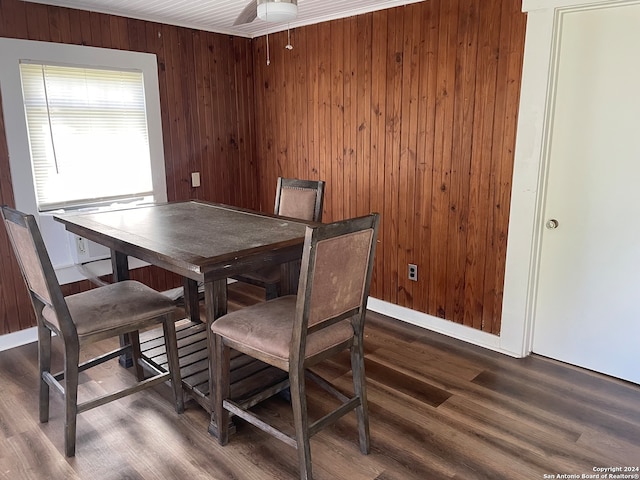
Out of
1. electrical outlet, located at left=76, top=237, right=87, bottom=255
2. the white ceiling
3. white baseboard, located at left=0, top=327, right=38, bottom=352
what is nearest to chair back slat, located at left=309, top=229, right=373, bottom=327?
the white ceiling

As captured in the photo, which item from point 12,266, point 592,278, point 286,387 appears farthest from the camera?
point 12,266

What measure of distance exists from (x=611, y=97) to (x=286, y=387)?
7.37 ft

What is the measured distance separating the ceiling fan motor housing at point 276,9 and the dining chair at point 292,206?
122 cm

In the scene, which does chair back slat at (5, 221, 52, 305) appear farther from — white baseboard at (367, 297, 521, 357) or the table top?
white baseboard at (367, 297, 521, 357)

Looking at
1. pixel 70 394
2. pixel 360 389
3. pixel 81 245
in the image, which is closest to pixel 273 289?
pixel 360 389

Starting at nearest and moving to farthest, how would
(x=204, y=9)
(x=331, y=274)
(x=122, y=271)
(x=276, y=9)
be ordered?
(x=331, y=274) → (x=276, y=9) → (x=122, y=271) → (x=204, y=9)

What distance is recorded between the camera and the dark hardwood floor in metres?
2.03

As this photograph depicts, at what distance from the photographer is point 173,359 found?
2363 millimetres

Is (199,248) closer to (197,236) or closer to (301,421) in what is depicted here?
(197,236)

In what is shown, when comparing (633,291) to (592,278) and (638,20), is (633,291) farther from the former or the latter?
(638,20)

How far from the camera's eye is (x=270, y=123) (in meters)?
4.31

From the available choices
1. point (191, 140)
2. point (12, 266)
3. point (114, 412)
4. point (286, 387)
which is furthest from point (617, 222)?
point (12, 266)

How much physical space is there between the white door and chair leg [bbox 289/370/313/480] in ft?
5.93

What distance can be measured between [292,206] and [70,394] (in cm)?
172
